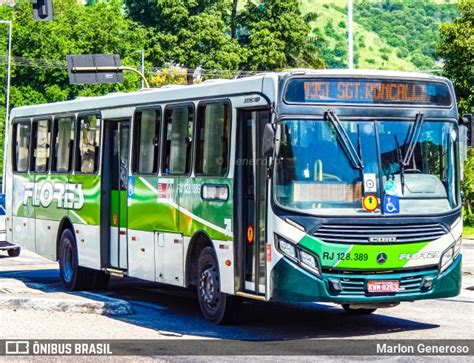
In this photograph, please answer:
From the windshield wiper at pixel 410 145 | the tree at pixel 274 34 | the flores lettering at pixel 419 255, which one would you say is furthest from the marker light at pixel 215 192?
the tree at pixel 274 34

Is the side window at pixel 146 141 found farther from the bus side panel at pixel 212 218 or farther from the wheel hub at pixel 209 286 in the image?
the wheel hub at pixel 209 286

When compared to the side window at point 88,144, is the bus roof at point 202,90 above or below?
above

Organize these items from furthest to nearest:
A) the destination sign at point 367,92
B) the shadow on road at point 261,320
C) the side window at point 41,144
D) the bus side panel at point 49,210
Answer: the side window at point 41,144
the bus side panel at point 49,210
the shadow on road at point 261,320
the destination sign at point 367,92

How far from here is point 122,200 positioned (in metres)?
20.1

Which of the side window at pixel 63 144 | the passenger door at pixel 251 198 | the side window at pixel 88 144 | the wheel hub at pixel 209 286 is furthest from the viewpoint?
the side window at pixel 63 144

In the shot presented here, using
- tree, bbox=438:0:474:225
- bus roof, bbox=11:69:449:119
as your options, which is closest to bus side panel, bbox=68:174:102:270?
bus roof, bbox=11:69:449:119

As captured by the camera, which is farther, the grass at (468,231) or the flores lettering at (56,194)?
the grass at (468,231)

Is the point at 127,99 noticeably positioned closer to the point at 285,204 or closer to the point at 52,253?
the point at 52,253

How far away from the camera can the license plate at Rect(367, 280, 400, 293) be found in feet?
48.4

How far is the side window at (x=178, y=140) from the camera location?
1738 cm

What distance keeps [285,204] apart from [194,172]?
8.55 feet

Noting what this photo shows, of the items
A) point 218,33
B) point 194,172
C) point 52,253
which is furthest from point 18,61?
point 194,172

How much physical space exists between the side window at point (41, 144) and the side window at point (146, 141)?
4484mm

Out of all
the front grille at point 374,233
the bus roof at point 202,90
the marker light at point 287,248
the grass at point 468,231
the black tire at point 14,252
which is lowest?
the black tire at point 14,252
